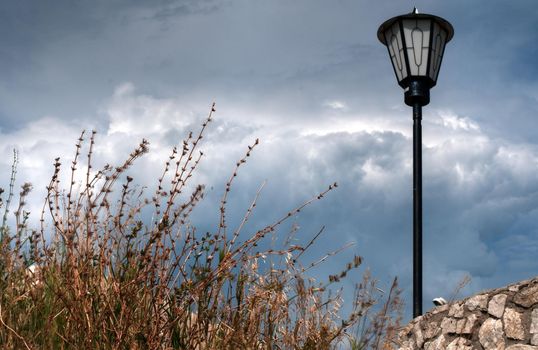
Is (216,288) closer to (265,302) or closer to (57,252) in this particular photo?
(265,302)

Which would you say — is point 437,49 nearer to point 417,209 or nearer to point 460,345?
point 417,209

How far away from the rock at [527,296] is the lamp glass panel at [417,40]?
2.15 m

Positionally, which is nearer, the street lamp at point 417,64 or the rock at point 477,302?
the rock at point 477,302

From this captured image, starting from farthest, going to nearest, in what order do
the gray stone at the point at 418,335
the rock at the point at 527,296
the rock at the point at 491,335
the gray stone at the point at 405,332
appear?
1. the gray stone at the point at 405,332
2. the gray stone at the point at 418,335
3. the rock at the point at 491,335
4. the rock at the point at 527,296

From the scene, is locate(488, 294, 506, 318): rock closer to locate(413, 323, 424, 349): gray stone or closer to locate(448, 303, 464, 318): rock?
locate(448, 303, 464, 318): rock

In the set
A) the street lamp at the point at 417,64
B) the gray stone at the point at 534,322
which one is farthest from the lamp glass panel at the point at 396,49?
the gray stone at the point at 534,322

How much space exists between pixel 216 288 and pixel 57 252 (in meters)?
1.31

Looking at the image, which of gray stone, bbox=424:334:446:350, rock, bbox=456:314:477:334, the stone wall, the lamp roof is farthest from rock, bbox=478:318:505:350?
the lamp roof

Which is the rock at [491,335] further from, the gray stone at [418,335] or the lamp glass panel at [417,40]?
the lamp glass panel at [417,40]

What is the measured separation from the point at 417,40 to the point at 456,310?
250cm

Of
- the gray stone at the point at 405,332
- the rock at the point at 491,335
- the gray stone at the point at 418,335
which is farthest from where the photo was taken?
the gray stone at the point at 405,332

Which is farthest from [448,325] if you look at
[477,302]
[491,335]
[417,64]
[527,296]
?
[417,64]

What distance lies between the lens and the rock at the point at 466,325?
5.85m

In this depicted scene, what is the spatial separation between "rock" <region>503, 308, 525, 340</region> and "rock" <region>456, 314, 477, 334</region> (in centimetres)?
35
